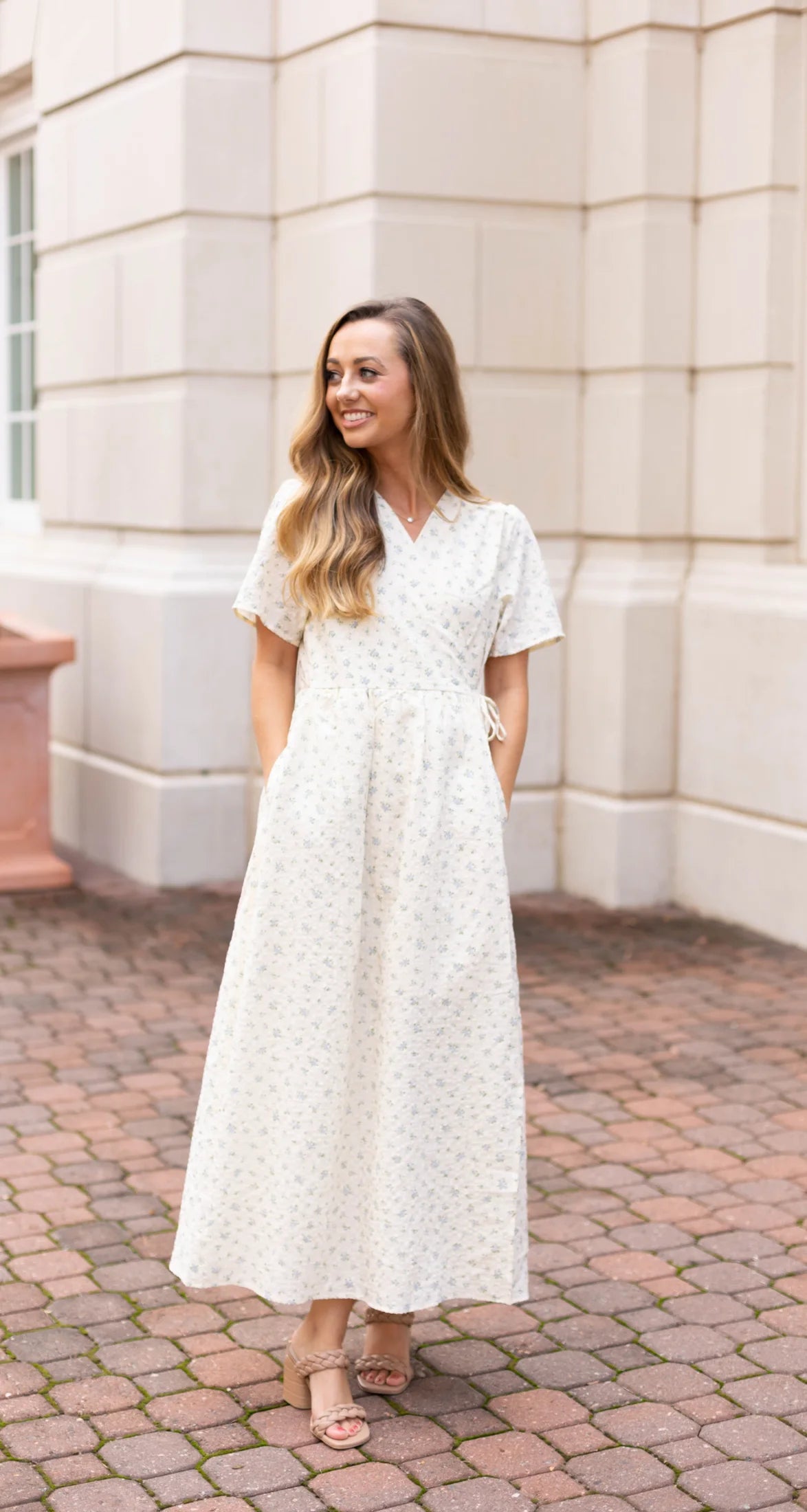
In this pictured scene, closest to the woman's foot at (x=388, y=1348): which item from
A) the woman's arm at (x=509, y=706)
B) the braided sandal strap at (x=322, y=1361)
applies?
the braided sandal strap at (x=322, y=1361)

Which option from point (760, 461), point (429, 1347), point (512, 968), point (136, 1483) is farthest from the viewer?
point (760, 461)

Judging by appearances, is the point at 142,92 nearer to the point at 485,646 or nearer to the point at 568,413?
the point at 568,413

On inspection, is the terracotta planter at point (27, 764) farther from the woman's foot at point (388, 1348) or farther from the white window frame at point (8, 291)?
the woman's foot at point (388, 1348)

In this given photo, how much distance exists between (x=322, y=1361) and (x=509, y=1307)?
638 mm

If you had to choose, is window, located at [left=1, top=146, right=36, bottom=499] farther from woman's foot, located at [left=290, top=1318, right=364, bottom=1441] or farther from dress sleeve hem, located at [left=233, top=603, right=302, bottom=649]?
woman's foot, located at [left=290, top=1318, right=364, bottom=1441]

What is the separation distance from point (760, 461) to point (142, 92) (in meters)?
3.13

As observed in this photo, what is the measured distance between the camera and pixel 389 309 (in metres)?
3.37

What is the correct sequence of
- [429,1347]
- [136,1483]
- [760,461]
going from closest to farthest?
[136,1483], [429,1347], [760,461]

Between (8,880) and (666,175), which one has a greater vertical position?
(666,175)

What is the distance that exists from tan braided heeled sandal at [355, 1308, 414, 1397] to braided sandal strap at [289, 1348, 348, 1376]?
10 centimetres

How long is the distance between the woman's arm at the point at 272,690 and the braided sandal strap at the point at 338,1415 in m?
1.10

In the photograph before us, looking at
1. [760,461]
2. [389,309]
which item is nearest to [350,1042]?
[389,309]

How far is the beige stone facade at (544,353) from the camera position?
7234mm

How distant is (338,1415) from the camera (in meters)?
3.33
